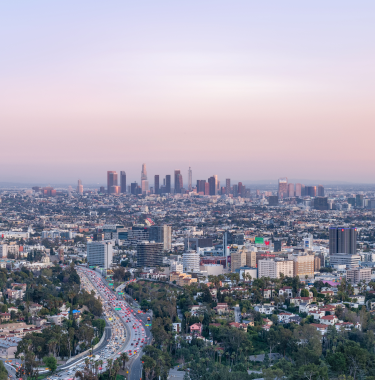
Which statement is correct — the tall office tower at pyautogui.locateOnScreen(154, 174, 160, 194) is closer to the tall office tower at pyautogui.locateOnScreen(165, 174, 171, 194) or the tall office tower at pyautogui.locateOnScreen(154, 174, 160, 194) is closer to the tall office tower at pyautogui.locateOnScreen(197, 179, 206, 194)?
the tall office tower at pyautogui.locateOnScreen(165, 174, 171, 194)

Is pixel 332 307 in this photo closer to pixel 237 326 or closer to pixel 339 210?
pixel 237 326

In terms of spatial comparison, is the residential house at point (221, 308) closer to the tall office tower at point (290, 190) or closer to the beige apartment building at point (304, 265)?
the beige apartment building at point (304, 265)

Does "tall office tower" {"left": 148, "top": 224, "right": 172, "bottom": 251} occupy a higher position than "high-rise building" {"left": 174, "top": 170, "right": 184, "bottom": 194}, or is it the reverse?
"high-rise building" {"left": 174, "top": 170, "right": 184, "bottom": 194}

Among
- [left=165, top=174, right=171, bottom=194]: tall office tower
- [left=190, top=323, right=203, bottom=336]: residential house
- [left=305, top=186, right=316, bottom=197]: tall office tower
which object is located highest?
[left=165, top=174, right=171, bottom=194]: tall office tower

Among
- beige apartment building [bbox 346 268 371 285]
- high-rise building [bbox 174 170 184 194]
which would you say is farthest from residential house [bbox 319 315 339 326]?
high-rise building [bbox 174 170 184 194]

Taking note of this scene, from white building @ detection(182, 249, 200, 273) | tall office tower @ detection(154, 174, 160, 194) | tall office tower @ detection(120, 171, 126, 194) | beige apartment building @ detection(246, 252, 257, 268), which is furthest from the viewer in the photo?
tall office tower @ detection(120, 171, 126, 194)

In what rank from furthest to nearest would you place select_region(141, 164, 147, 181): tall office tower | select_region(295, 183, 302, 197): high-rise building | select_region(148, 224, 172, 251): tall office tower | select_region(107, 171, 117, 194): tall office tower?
select_region(141, 164, 147, 181): tall office tower
select_region(295, 183, 302, 197): high-rise building
select_region(107, 171, 117, 194): tall office tower
select_region(148, 224, 172, 251): tall office tower

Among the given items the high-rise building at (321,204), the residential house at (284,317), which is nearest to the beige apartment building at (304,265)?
the residential house at (284,317)

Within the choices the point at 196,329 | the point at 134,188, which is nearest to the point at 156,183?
the point at 134,188
